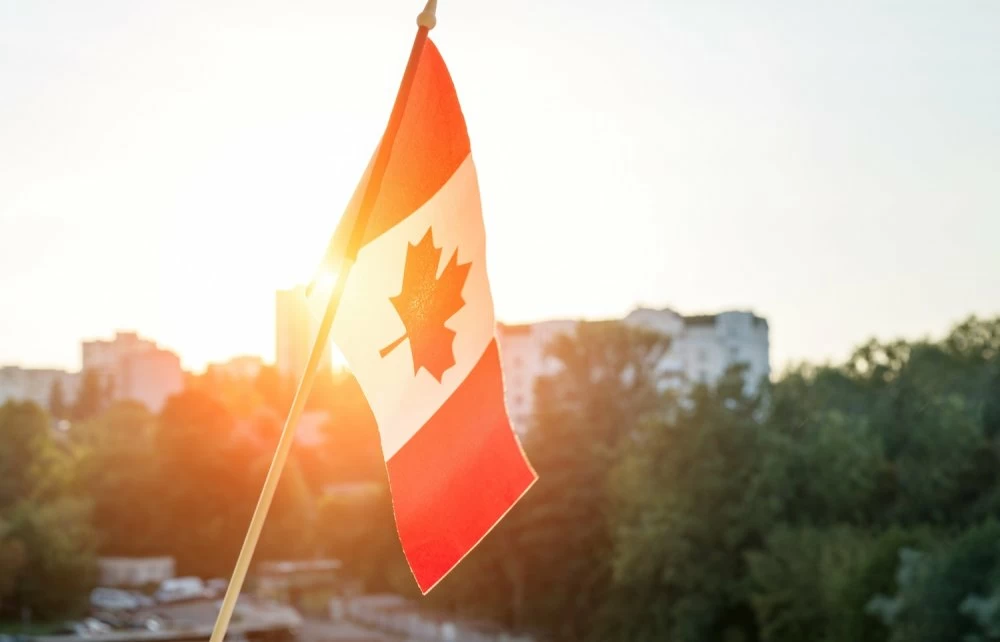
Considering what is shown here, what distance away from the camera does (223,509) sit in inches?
2911

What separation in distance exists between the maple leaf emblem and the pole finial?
0.94 m

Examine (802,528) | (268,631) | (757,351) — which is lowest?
(268,631)

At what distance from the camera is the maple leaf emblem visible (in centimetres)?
597

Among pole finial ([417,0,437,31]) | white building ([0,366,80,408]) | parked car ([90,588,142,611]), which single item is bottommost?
parked car ([90,588,142,611])

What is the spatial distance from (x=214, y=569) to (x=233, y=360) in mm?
72718

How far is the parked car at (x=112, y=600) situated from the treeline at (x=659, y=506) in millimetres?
2437

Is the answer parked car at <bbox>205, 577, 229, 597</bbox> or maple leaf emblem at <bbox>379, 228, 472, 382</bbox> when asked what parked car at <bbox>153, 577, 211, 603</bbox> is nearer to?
parked car at <bbox>205, 577, 229, 597</bbox>

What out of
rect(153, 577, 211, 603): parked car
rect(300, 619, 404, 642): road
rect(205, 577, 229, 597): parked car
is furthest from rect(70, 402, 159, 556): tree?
rect(300, 619, 404, 642): road

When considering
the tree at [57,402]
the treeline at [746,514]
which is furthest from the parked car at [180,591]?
the tree at [57,402]

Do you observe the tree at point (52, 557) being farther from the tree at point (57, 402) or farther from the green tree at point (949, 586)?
the tree at point (57, 402)

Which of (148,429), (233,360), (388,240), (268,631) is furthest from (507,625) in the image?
(233,360)

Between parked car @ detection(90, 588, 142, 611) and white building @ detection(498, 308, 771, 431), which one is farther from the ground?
white building @ detection(498, 308, 771, 431)

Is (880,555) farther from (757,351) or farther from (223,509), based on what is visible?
(757,351)

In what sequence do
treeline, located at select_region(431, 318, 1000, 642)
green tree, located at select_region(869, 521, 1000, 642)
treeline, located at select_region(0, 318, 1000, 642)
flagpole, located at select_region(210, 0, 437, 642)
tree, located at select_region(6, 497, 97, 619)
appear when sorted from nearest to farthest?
flagpole, located at select_region(210, 0, 437, 642)
green tree, located at select_region(869, 521, 1000, 642)
treeline, located at select_region(431, 318, 1000, 642)
treeline, located at select_region(0, 318, 1000, 642)
tree, located at select_region(6, 497, 97, 619)
